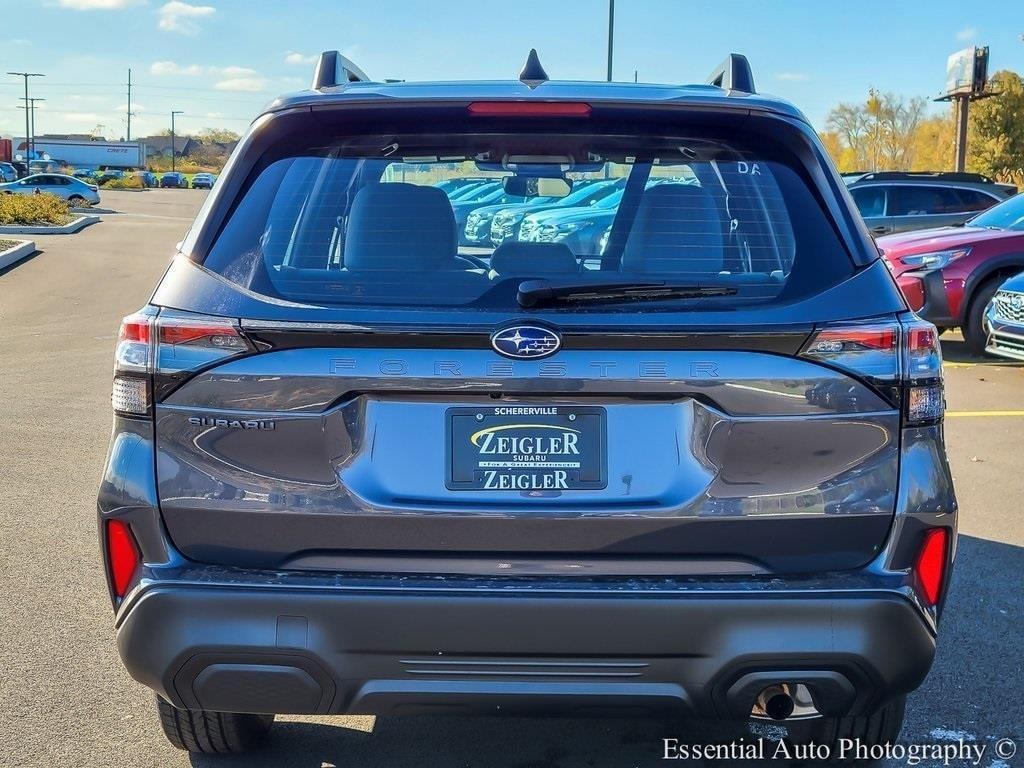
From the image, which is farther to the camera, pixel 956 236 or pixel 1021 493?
pixel 956 236

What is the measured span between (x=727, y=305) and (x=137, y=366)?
1382 mm

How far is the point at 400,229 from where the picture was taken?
2.85 metres

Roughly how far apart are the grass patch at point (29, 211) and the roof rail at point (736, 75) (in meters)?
30.0

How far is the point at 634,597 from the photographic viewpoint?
8.15ft

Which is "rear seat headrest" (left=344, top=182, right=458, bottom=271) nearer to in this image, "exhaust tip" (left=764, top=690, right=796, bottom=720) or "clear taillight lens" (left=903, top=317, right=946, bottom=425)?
"clear taillight lens" (left=903, top=317, right=946, bottom=425)

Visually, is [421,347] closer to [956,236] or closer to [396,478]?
[396,478]

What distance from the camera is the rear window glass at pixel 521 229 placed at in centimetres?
265

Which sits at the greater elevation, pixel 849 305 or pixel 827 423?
pixel 849 305

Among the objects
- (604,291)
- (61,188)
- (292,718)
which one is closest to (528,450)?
(604,291)

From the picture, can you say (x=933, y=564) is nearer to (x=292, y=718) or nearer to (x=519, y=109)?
(x=519, y=109)

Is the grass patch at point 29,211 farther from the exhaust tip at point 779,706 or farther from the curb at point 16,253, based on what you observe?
the exhaust tip at point 779,706

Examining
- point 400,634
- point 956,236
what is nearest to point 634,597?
point 400,634

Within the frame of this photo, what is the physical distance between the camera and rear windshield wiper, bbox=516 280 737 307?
2566 mm

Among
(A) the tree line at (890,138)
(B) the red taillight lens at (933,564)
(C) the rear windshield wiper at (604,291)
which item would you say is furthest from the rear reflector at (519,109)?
(A) the tree line at (890,138)
